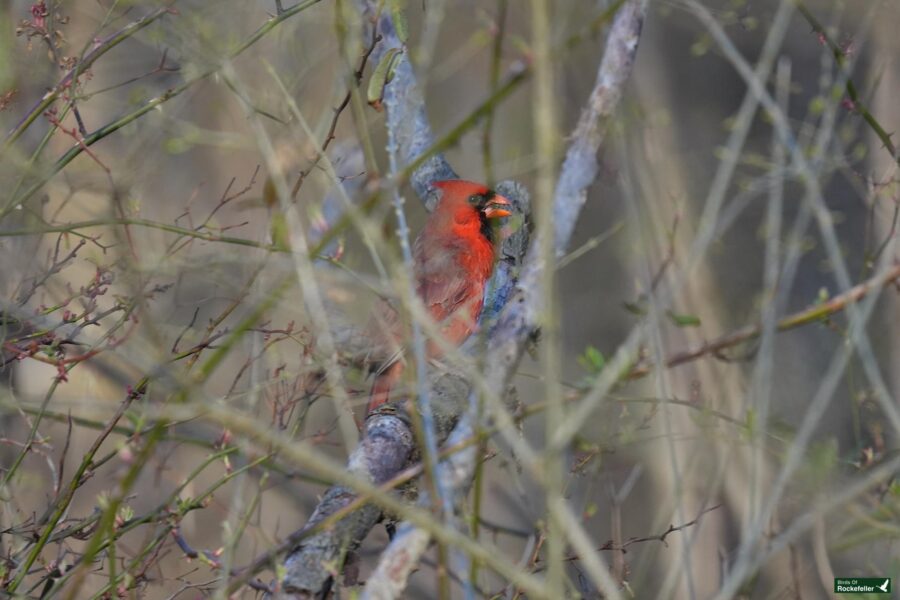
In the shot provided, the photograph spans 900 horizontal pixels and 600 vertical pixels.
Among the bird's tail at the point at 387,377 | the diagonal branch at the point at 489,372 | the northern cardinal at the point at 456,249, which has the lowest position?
the diagonal branch at the point at 489,372

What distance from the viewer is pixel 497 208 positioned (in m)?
4.92

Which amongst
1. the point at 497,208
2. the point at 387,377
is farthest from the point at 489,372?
the point at 497,208

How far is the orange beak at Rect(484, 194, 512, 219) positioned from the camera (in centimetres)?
A: 488

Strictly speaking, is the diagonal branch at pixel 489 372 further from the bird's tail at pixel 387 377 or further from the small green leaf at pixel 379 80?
the bird's tail at pixel 387 377

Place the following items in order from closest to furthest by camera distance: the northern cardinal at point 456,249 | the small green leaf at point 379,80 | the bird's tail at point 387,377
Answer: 1. the small green leaf at point 379,80
2. the bird's tail at point 387,377
3. the northern cardinal at point 456,249

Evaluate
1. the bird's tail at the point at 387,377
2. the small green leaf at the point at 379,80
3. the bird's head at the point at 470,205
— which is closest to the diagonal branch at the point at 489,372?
the small green leaf at the point at 379,80

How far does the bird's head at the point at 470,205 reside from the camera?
16.0ft

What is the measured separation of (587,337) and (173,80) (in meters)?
3.37

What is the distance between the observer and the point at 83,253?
5660 mm

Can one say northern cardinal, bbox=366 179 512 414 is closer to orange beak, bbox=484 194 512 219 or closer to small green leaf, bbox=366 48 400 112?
orange beak, bbox=484 194 512 219

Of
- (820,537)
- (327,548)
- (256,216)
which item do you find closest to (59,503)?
(327,548)

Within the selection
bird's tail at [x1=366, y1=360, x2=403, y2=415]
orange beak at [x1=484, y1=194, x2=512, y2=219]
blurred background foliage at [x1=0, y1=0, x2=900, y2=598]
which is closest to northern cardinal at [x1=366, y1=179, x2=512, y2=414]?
orange beak at [x1=484, y1=194, x2=512, y2=219]

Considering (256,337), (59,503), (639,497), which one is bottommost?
(59,503)

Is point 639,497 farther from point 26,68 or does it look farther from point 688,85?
point 26,68
